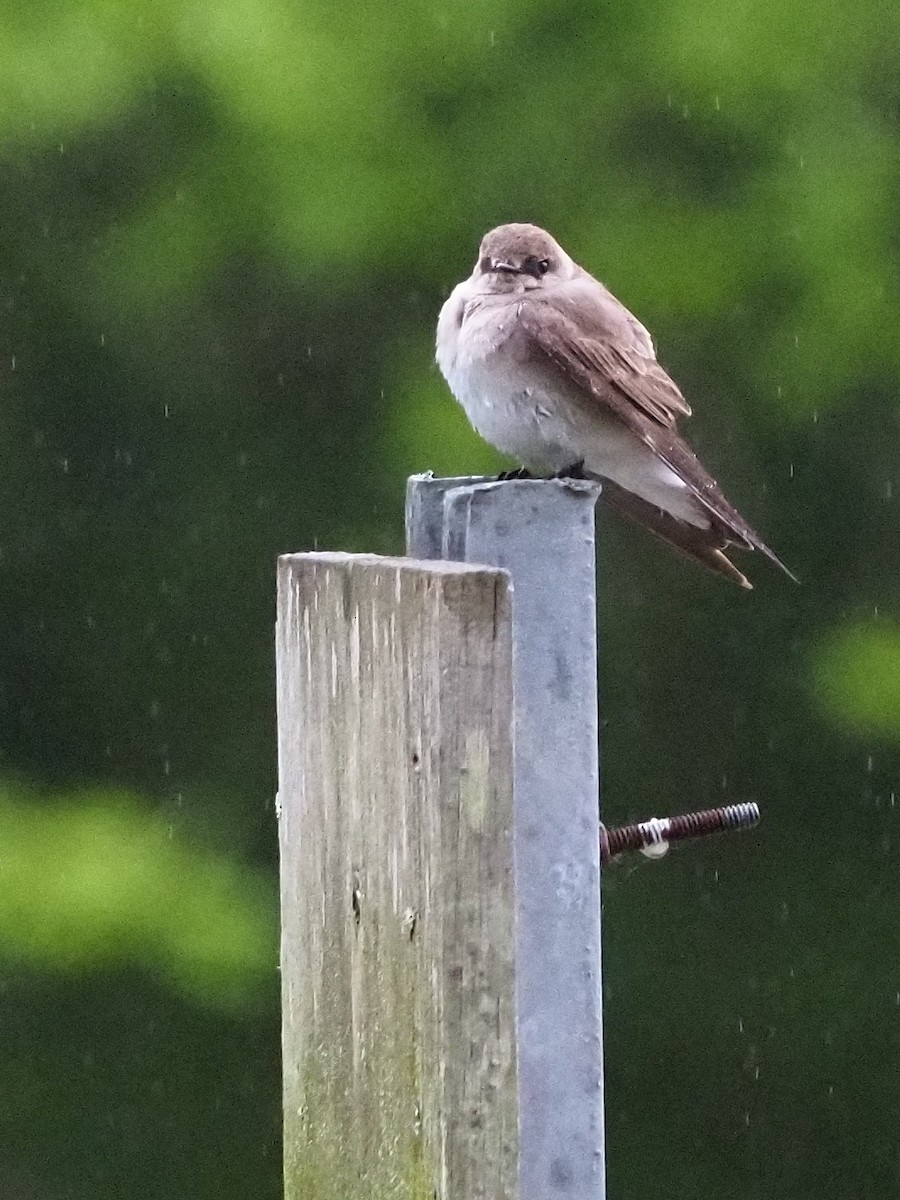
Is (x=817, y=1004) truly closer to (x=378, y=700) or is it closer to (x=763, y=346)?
(x=763, y=346)

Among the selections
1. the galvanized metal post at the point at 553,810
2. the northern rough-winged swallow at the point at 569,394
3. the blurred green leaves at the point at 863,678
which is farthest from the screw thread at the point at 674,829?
the blurred green leaves at the point at 863,678

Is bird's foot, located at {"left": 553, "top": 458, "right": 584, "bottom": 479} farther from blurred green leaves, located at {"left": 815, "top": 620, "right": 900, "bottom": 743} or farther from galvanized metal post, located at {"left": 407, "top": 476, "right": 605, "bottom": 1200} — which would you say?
blurred green leaves, located at {"left": 815, "top": 620, "right": 900, "bottom": 743}

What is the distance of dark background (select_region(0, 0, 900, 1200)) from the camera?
6.86 metres

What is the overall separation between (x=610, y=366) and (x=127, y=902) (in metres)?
3.43

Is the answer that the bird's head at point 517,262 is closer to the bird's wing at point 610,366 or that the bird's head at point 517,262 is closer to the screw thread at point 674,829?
the bird's wing at point 610,366

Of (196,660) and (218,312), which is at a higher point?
(218,312)

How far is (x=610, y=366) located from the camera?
402cm

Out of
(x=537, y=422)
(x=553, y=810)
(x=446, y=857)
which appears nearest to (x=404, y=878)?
(x=446, y=857)

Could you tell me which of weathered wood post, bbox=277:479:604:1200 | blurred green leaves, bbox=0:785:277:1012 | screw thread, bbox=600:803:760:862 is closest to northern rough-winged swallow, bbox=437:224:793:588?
screw thread, bbox=600:803:760:862

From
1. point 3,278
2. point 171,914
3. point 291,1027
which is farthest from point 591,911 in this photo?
point 3,278

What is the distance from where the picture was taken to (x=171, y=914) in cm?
700

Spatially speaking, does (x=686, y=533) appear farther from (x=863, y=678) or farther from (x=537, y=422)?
(x=863, y=678)

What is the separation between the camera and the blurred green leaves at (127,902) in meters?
6.93

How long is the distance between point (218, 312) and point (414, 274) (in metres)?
0.68
